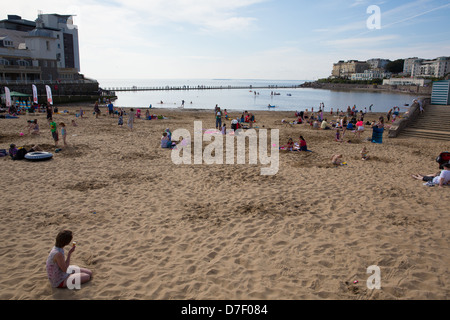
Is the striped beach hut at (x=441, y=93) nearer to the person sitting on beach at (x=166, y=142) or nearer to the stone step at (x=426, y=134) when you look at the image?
the stone step at (x=426, y=134)

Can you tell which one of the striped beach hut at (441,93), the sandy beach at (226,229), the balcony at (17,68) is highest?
the balcony at (17,68)

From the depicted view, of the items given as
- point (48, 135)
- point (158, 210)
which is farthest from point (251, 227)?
point (48, 135)

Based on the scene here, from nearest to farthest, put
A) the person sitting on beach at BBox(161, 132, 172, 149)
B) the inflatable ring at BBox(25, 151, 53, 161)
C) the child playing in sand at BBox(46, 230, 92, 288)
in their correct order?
the child playing in sand at BBox(46, 230, 92, 288), the inflatable ring at BBox(25, 151, 53, 161), the person sitting on beach at BBox(161, 132, 172, 149)

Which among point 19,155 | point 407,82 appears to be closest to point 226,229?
point 19,155

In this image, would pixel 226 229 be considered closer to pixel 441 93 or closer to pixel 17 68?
pixel 441 93

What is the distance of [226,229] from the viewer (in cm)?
670

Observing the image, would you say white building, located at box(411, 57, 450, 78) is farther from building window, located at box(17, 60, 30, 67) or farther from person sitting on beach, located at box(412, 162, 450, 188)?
person sitting on beach, located at box(412, 162, 450, 188)

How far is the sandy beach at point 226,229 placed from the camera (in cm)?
473

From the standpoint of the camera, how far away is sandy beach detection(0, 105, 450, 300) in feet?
15.5

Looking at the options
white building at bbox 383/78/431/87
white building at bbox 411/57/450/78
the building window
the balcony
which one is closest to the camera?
the balcony

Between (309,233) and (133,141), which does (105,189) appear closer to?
(309,233)

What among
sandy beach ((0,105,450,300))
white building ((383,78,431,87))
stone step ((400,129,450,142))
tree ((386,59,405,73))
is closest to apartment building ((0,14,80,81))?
sandy beach ((0,105,450,300))

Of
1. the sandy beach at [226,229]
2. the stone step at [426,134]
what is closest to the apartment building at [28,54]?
the sandy beach at [226,229]

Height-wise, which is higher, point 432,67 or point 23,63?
point 432,67
